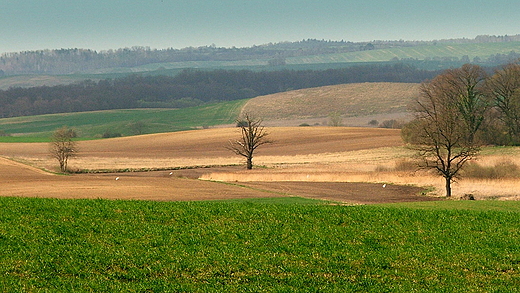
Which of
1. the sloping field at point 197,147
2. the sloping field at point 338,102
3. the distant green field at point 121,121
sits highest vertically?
the sloping field at point 338,102

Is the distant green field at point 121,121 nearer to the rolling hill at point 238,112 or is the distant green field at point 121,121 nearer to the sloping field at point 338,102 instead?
the rolling hill at point 238,112

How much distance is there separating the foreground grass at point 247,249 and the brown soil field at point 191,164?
14.4 metres

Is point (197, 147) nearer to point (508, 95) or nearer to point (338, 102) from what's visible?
point (508, 95)

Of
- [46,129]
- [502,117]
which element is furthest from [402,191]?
[46,129]

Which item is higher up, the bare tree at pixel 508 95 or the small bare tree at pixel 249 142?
the bare tree at pixel 508 95

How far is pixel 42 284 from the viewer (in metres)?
12.5

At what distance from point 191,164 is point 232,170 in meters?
9.50

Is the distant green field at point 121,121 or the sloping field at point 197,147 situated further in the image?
the distant green field at point 121,121

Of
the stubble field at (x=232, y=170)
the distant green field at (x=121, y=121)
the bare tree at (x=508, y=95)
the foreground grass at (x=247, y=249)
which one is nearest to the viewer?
the foreground grass at (x=247, y=249)

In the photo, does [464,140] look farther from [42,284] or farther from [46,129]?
[46,129]

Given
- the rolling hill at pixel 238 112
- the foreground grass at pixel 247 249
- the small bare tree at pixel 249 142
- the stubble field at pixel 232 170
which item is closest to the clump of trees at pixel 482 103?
the stubble field at pixel 232 170

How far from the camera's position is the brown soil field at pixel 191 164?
37.4 metres

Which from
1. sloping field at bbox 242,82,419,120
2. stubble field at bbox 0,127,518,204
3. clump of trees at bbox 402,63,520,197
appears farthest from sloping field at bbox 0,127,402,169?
sloping field at bbox 242,82,419,120

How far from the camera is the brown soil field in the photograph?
37.4 metres
